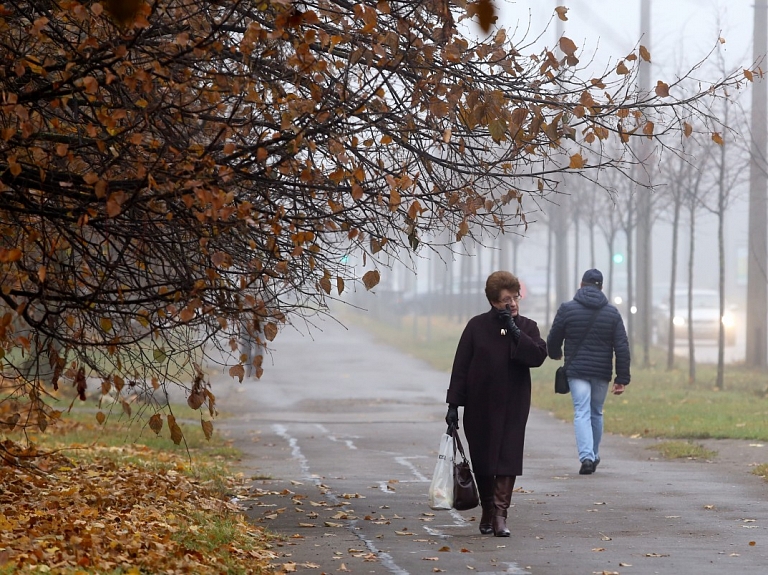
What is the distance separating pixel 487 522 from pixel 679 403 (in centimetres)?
1160

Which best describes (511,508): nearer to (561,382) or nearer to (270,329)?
(561,382)

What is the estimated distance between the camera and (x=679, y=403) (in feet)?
64.3

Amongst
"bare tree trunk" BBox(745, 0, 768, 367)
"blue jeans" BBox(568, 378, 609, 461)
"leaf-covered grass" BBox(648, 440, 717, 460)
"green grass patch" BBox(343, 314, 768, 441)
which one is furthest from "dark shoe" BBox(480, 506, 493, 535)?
"bare tree trunk" BBox(745, 0, 768, 367)

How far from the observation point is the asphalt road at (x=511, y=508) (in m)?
7.51

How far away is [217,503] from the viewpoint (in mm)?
9688

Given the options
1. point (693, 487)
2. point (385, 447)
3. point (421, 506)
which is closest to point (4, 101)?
point (421, 506)

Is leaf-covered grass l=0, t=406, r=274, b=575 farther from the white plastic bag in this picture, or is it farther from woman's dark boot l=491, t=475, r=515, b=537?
woman's dark boot l=491, t=475, r=515, b=537

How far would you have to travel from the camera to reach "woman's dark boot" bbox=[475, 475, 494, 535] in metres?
8.60

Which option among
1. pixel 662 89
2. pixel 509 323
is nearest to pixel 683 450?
pixel 509 323

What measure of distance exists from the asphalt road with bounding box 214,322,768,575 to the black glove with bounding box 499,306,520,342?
1.29m

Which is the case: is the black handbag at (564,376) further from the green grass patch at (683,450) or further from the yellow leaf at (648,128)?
the yellow leaf at (648,128)

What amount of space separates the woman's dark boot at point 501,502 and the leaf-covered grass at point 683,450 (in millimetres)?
5308

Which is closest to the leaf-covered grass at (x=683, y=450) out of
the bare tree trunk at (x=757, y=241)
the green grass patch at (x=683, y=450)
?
the green grass patch at (x=683, y=450)

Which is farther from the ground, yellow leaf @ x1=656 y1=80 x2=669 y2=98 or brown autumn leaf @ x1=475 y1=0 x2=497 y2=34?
yellow leaf @ x1=656 y1=80 x2=669 y2=98
